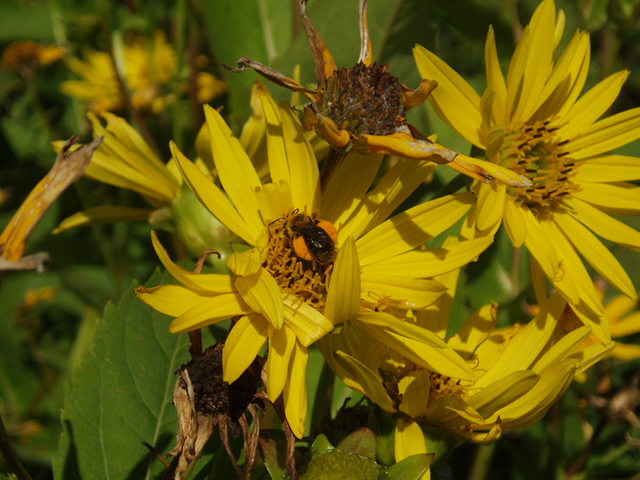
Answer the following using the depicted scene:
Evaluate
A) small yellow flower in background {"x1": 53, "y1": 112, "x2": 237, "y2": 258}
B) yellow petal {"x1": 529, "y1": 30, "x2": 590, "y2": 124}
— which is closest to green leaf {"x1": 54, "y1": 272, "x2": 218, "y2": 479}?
small yellow flower in background {"x1": 53, "y1": 112, "x2": 237, "y2": 258}

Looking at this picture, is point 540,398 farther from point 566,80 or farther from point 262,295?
point 566,80

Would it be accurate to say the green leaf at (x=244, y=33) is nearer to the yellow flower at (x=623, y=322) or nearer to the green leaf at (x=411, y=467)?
the green leaf at (x=411, y=467)

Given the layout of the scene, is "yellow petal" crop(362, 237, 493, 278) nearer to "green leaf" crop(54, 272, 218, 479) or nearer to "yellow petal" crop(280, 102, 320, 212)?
"yellow petal" crop(280, 102, 320, 212)

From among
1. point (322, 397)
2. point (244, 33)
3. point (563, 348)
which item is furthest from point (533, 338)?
point (244, 33)

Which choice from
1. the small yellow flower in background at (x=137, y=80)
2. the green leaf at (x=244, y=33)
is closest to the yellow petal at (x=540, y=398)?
the green leaf at (x=244, y=33)

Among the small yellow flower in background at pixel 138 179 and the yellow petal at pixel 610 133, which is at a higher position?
the yellow petal at pixel 610 133

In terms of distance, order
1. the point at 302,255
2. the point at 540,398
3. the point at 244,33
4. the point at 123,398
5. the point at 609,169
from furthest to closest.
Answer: the point at 244,33 < the point at 609,169 < the point at 123,398 < the point at 302,255 < the point at 540,398
